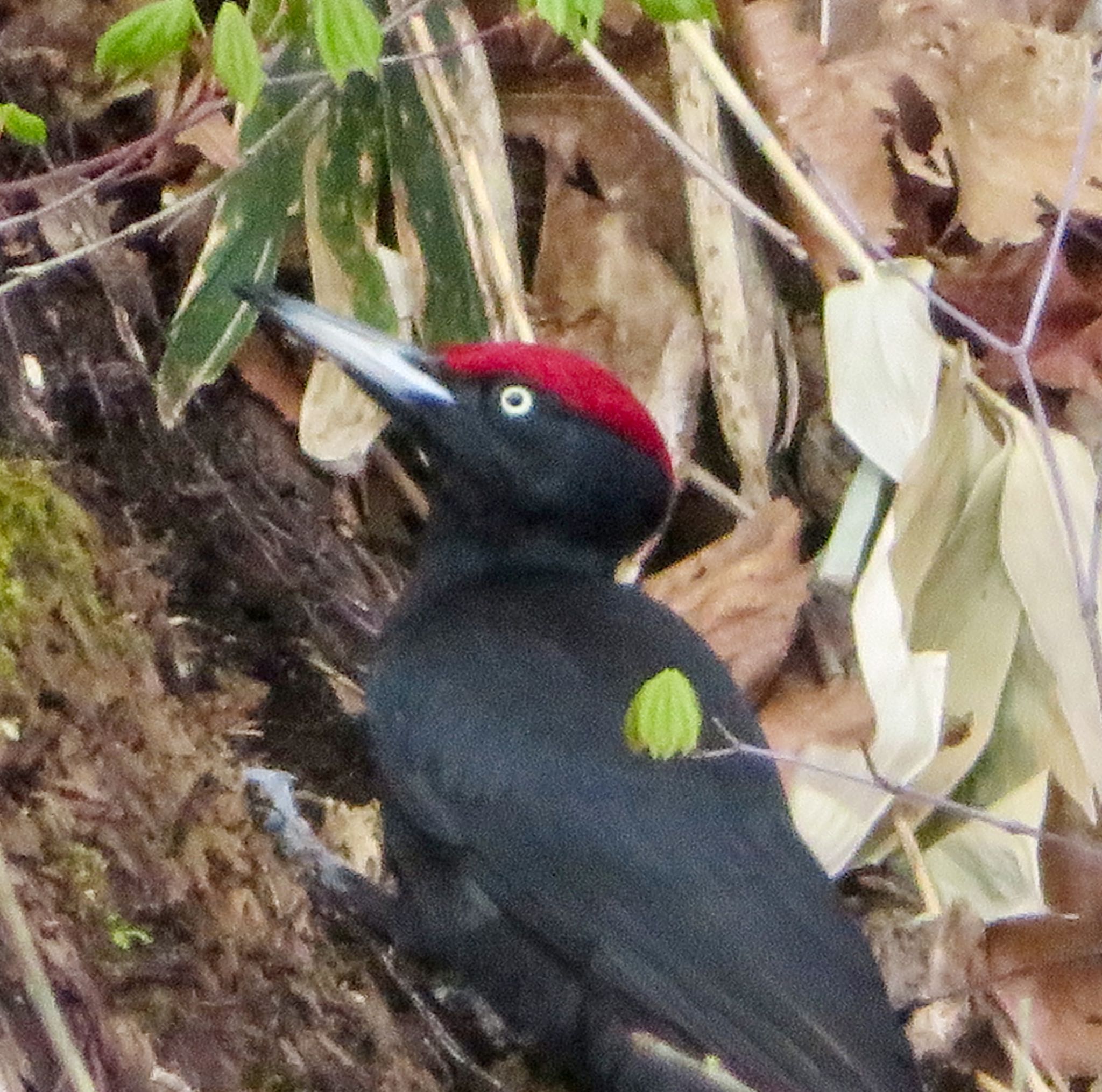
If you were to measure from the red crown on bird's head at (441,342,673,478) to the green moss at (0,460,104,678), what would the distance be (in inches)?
20.1

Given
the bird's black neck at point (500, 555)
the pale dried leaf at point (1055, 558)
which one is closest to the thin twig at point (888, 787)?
the pale dried leaf at point (1055, 558)

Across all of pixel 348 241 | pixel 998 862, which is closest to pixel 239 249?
pixel 348 241

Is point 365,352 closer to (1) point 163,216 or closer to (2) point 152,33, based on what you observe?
(1) point 163,216

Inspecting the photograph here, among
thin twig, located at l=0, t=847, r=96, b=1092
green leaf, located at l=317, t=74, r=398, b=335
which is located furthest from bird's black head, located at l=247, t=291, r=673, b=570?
thin twig, located at l=0, t=847, r=96, b=1092

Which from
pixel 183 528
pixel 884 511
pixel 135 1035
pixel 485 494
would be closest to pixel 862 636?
pixel 884 511

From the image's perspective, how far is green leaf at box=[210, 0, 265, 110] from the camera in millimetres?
1721

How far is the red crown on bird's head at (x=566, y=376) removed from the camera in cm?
225

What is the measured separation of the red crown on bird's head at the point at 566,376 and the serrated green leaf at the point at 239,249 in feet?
1.06

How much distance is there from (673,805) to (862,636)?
378mm

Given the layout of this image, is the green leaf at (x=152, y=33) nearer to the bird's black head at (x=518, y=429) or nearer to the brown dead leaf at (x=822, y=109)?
the bird's black head at (x=518, y=429)

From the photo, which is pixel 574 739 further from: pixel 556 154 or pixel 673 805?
pixel 556 154

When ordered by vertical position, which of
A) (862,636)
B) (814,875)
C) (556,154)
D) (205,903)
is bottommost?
(814,875)

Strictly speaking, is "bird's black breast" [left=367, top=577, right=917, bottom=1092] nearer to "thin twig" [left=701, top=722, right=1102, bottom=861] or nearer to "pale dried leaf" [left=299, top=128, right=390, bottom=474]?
"thin twig" [left=701, top=722, right=1102, bottom=861]

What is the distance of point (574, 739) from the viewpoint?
7.02ft
